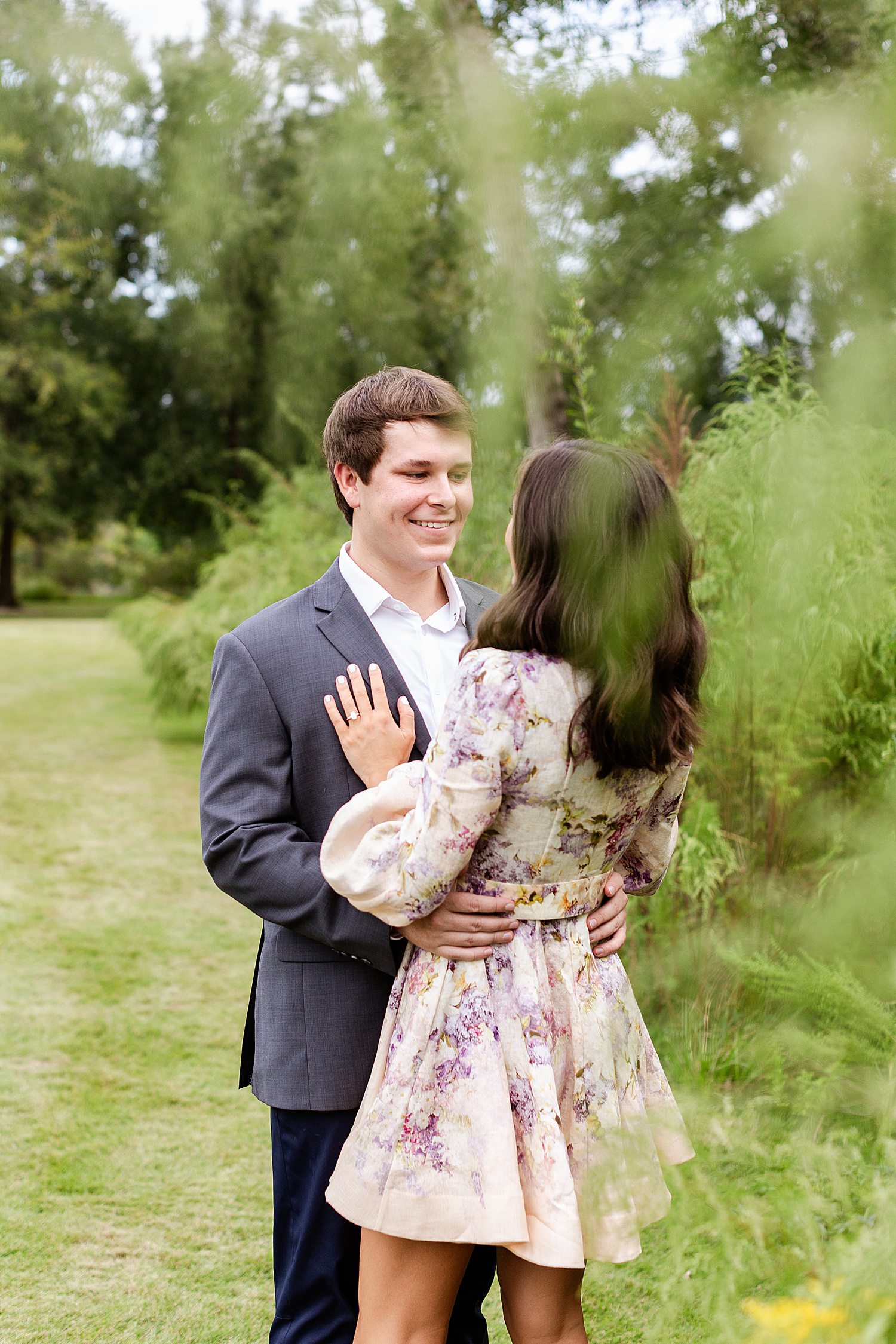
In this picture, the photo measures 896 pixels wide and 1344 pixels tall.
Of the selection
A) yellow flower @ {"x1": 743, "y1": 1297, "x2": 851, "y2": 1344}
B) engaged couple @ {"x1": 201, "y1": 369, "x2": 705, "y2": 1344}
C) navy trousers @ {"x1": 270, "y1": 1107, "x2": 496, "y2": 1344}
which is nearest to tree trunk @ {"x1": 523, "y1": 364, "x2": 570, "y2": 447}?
engaged couple @ {"x1": 201, "y1": 369, "x2": 705, "y2": 1344}

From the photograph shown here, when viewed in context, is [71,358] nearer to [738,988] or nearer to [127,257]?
[127,257]

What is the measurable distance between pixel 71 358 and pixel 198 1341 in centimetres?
1454

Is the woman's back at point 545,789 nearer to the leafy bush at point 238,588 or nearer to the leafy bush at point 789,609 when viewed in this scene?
the leafy bush at point 789,609

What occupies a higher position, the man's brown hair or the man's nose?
the man's brown hair

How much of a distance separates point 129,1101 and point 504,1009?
2.31m

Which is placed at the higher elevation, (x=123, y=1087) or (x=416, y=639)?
(x=416, y=639)

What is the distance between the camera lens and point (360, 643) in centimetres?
165

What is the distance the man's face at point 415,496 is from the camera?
65.6 inches

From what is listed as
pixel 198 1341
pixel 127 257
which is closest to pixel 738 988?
pixel 198 1341

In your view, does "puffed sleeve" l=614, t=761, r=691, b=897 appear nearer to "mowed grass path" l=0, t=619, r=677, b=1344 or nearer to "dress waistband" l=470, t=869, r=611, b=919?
"dress waistband" l=470, t=869, r=611, b=919

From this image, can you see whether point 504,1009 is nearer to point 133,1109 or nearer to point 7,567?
point 133,1109

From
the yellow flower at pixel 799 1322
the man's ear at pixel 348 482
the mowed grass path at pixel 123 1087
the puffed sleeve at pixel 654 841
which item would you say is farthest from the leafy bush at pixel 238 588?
the yellow flower at pixel 799 1322

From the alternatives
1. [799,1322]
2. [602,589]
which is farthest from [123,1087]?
[799,1322]

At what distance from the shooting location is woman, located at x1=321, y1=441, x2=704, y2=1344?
1.25m
